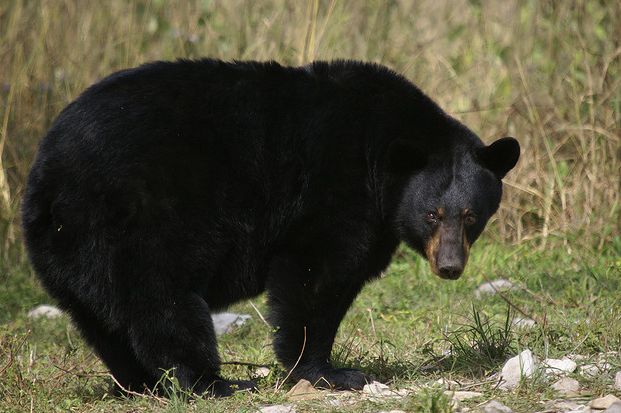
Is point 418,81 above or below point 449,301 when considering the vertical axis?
above

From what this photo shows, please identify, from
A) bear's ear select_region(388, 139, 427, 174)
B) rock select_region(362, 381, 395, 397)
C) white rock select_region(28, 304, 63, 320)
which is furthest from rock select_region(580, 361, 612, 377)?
white rock select_region(28, 304, 63, 320)

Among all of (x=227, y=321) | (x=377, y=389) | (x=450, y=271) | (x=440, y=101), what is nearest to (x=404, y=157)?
(x=450, y=271)

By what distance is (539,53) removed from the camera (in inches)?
363

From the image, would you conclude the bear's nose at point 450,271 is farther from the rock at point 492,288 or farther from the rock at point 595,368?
the rock at point 492,288

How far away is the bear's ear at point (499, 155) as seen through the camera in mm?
5410

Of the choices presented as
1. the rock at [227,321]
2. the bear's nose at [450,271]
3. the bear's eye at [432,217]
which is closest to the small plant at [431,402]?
the bear's nose at [450,271]

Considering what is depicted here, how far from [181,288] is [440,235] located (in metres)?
1.42

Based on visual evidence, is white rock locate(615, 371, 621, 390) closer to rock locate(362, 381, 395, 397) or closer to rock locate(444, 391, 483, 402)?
rock locate(444, 391, 483, 402)

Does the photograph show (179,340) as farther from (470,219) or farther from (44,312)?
(44,312)

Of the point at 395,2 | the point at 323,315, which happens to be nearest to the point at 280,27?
the point at 395,2

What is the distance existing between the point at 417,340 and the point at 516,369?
141 centimetres

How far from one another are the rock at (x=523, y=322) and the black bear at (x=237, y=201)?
2.62 ft

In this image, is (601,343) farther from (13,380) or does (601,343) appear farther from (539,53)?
(539,53)

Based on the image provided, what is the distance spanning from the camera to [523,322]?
20.2 ft
